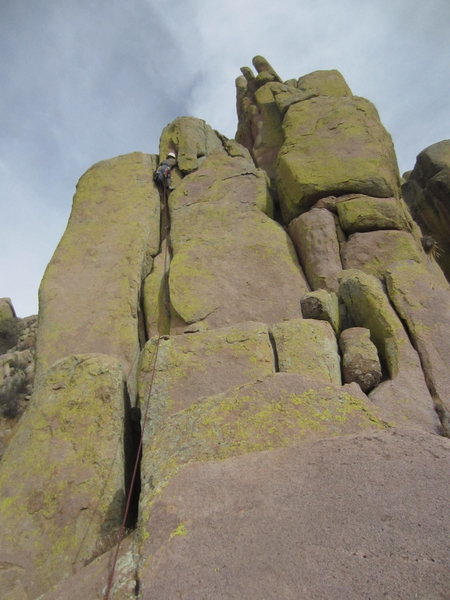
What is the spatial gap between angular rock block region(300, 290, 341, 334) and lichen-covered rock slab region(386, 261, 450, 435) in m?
1.22

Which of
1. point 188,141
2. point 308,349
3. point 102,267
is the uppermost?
point 188,141

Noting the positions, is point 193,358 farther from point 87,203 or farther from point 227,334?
point 87,203

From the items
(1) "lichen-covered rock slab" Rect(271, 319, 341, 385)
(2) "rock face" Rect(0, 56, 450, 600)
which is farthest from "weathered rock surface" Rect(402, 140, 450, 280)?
(1) "lichen-covered rock slab" Rect(271, 319, 341, 385)

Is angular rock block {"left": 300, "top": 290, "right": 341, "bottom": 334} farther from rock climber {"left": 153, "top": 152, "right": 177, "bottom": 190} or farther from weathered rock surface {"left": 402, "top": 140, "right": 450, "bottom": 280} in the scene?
weathered rock surface {"left": 402, "top": 140, "right": 450, "bottom": 280}

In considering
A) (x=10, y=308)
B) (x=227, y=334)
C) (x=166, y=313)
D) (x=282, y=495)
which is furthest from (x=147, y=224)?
(x=10, y=308)

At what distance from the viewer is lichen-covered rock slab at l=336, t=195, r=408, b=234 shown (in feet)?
36.8

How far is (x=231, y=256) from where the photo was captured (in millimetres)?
11273

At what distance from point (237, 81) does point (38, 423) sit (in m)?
23.7

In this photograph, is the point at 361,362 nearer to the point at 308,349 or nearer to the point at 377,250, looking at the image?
the point at 308,349

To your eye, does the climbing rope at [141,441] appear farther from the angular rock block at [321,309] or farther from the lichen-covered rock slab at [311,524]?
the angular rock block at [321,309]

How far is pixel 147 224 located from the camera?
12930mm

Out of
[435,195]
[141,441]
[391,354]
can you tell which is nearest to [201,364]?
[141,441]

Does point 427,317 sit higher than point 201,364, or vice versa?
point 427,317

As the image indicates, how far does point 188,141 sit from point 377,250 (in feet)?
32.5
